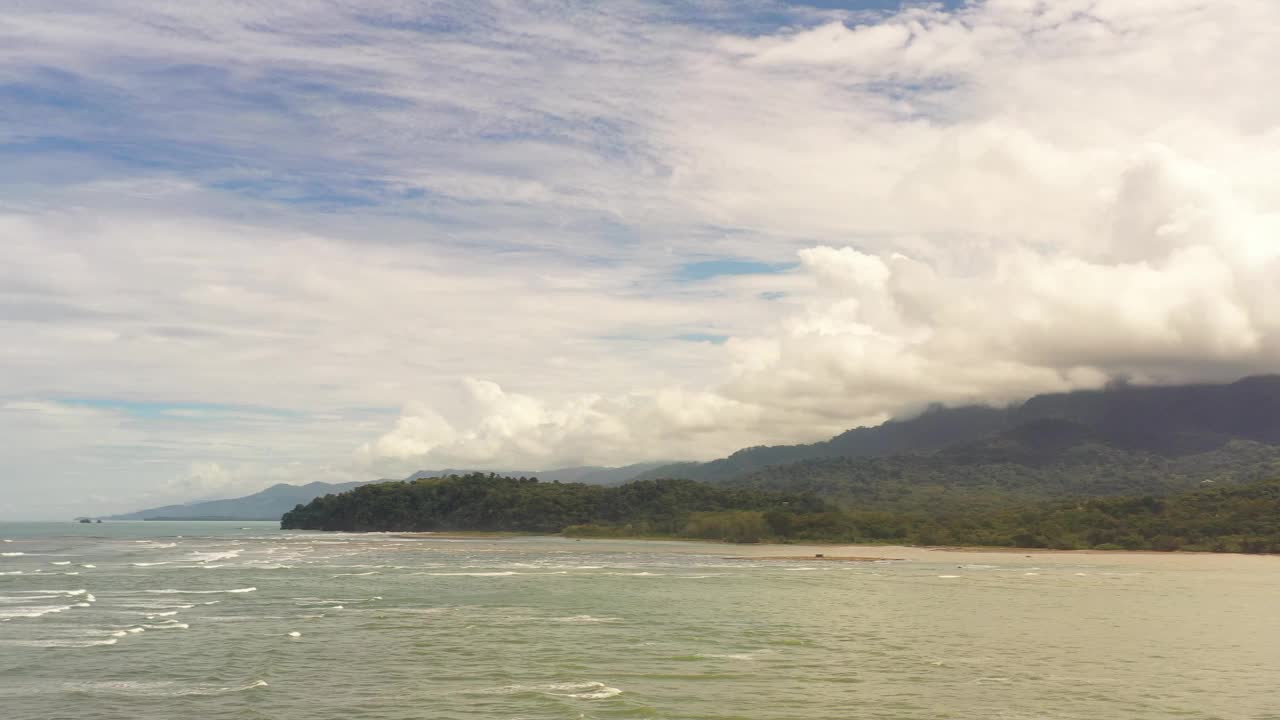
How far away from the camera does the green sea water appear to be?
31.5 meters

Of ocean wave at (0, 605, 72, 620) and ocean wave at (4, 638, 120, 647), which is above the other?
ocean wave at (0, 605, 72, 620)

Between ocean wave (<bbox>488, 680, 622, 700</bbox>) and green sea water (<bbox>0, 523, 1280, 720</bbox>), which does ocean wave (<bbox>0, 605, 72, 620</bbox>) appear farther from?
ocean wave (<bbox>488, 680, 622, 700</bbox>)

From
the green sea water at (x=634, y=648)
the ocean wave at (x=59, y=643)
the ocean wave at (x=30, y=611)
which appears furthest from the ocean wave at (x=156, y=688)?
the ocean wave at (x=30, y=611)

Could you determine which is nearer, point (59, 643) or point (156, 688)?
point (156, 688)

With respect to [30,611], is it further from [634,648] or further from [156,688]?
[634,648]

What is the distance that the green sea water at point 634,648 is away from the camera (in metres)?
31.5

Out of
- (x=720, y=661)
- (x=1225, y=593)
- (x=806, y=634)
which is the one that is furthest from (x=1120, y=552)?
(x=720, y=661)

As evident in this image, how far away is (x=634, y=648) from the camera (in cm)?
4344

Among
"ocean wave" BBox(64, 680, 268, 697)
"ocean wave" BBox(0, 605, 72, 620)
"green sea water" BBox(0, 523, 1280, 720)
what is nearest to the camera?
"green sea water" BBox(0, 523, 1280, 720)

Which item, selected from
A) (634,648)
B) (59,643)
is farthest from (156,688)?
(634,648)

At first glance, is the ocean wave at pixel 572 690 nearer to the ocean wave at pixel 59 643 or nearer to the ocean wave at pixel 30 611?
the ocean wave at pixel 59 643

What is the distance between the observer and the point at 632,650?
42875 mm

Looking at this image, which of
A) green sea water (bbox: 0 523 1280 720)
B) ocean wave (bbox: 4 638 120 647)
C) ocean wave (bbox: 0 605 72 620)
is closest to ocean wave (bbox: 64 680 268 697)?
green sea water (bbox: 0 523 1280 720)

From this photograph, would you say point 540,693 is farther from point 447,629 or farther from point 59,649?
point 59,649
